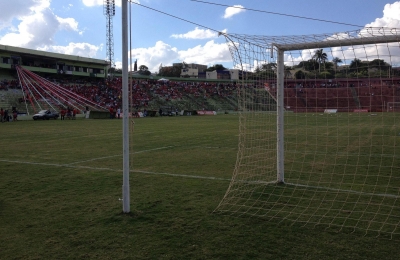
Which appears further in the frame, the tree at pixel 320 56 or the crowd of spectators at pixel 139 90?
the crowd of spectators at pixel 139 90

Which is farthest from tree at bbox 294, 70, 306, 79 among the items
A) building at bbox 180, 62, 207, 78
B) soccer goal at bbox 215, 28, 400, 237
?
building at bbox 180, 62, 207, 78

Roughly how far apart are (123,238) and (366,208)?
388cm

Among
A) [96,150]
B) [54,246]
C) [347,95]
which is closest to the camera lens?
[54,246]

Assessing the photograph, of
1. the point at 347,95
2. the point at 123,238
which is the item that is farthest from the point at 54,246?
the point at 347,95

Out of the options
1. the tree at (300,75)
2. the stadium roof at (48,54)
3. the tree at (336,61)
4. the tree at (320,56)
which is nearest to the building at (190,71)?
the stadium roof at (48,54)

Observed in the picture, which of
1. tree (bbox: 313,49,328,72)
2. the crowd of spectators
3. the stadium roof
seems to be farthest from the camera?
the crowd of spectators

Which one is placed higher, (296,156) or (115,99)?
(115,99)

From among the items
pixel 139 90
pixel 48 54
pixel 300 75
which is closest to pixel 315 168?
pixel 300 75

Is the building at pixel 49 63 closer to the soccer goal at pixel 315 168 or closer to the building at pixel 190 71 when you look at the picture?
the building at pixel 190 71

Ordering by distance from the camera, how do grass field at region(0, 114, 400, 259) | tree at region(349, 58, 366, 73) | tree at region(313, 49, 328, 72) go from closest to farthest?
grass field at region(0, 114, 400, 259) → tree at region(349, 58, 366, 73) → tree at region(313, 49, 328, 72)

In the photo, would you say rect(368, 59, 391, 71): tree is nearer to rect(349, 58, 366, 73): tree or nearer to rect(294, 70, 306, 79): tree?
rect(349, 58, 366, 73): tree

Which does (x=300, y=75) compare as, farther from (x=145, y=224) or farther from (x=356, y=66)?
(x=145, y=224)

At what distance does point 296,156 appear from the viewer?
455 inches

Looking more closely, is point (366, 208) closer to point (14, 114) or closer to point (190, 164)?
point (190, 164)
